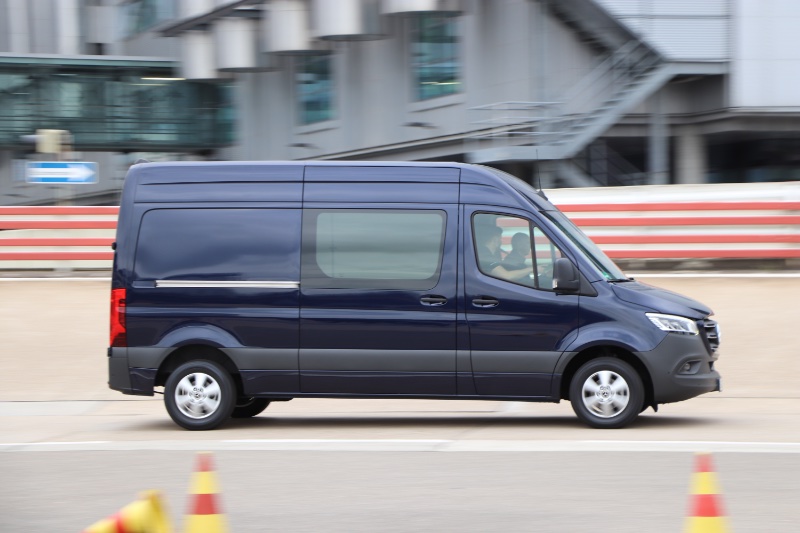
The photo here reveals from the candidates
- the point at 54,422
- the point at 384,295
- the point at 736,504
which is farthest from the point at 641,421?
the point at 54,422

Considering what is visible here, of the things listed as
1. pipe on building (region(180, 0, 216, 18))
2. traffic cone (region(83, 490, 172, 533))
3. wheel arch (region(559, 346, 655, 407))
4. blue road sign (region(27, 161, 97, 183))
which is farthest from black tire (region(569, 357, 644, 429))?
pipe on building (region(180, 0, 216, 18))

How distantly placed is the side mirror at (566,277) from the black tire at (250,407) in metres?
3.01

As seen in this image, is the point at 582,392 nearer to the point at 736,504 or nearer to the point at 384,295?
the point at 384,295

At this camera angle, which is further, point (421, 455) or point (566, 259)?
point (566, 259)

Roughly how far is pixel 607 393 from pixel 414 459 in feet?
6.67

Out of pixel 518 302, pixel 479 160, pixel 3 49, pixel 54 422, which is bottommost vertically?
pixel 54 422

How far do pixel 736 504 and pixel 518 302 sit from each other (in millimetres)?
3280

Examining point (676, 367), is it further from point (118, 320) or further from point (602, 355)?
point (118, 320)

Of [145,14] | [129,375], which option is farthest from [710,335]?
[145,14]

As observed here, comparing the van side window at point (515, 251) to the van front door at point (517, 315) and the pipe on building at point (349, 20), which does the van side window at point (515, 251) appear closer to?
the van front door at point (517, 315)

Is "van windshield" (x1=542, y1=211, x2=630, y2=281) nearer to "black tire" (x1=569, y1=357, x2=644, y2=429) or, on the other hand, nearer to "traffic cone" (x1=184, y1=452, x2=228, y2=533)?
"black tire" (x1=569, y1=357, x2=644, y2=429)

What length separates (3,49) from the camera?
2251 inches

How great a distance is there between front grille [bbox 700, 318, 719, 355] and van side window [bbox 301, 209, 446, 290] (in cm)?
214

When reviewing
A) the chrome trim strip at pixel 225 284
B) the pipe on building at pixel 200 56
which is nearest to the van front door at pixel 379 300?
the chrome trim strip at pixel 225 284
